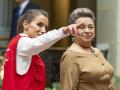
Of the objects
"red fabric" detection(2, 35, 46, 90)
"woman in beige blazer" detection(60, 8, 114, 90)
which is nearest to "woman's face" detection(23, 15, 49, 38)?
"red fabric" detection(2, 35, 46, 90)

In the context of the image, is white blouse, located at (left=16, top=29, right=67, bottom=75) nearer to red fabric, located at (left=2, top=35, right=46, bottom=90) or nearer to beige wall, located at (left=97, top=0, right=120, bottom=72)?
red fabric, located at (left=2, top=35, right=46, bottom=90)

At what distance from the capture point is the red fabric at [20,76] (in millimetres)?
4348

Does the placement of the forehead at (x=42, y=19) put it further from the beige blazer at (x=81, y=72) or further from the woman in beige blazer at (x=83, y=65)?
the beige blazer at (x=81, y=72)

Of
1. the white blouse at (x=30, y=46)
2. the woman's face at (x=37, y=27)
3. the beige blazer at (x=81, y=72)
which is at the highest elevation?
the woman's face at (x=37, y=27)

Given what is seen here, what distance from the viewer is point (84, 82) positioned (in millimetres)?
4711

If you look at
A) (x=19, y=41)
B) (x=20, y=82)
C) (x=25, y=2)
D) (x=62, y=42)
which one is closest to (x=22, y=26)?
(x=19, y=41)

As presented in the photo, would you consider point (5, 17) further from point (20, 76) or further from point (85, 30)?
point (20, 76)

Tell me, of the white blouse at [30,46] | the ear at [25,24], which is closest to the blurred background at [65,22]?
the ear at [25,24]

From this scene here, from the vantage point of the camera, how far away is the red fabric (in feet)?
14.3

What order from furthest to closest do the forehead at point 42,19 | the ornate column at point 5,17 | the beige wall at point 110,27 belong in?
the ornate column at point 5,17 → the beige wall at point 110,27 → the forehead at point 42,19

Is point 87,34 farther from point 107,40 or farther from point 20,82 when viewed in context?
point 107,40

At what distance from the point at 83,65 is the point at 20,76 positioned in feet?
2.12

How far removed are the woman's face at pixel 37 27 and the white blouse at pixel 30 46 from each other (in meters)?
0.08

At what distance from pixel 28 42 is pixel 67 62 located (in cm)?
57
